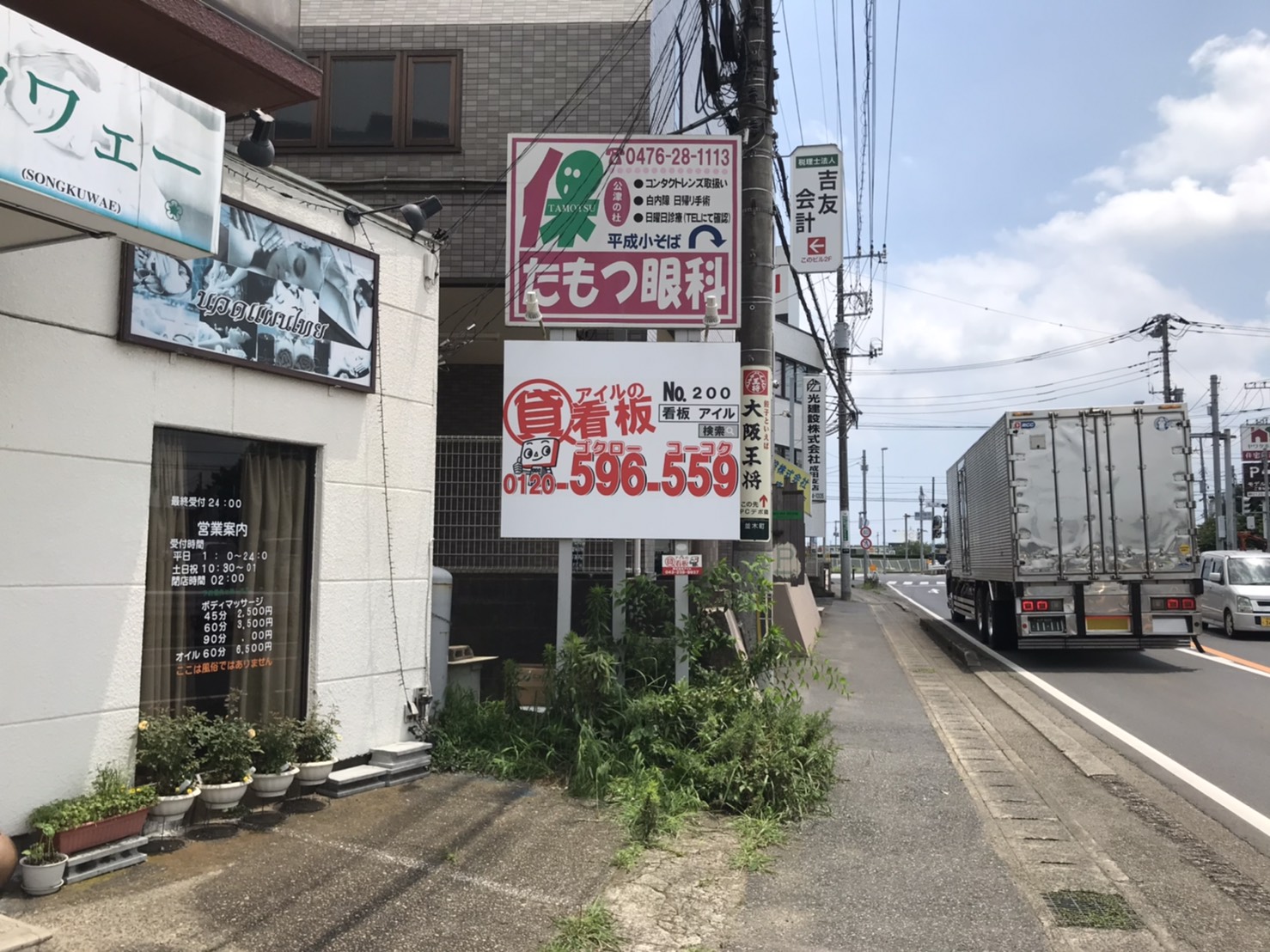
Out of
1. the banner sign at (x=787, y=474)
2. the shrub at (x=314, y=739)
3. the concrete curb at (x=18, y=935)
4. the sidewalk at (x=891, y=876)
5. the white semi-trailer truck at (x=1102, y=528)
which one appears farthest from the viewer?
the banner sign at (x=787, y=474)

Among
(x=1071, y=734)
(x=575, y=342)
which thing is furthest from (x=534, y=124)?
(x=1071, y=734)

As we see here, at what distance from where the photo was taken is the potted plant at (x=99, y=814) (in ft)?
15.1

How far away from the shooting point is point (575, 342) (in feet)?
25.8

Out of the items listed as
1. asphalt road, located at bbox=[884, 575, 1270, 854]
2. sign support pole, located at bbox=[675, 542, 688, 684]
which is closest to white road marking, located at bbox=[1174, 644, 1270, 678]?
asphalt road, located at bbox=[884, 575, 1270, 854]

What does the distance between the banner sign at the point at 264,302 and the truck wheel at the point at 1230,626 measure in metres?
18.2

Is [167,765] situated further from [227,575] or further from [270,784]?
[227,575]

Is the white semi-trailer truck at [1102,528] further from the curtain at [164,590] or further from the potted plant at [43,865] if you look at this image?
the potted plant at [43,865]

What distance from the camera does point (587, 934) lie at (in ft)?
13.7

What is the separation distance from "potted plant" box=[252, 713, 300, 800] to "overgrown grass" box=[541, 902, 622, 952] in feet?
7.84

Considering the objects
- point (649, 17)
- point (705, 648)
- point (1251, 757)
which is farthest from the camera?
point (649, 17)

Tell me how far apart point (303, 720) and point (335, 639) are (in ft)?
1.96

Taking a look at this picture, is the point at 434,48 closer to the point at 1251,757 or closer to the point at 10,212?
the point at 10,212

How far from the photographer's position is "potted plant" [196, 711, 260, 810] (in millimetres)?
5426

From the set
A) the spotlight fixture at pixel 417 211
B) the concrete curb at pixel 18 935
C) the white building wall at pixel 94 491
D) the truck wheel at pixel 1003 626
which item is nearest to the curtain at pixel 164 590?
the white building wall at pixel 94 491
